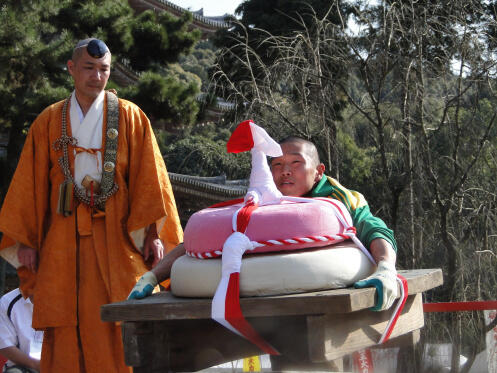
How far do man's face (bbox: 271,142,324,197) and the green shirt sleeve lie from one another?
0.07m

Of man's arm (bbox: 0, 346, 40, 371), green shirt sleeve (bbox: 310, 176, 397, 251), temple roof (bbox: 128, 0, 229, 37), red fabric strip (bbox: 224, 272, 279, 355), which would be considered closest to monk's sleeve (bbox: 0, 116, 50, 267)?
man's arm (bbox: 0, 346, 40, 371)

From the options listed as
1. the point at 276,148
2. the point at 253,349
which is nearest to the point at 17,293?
the point at 253,349

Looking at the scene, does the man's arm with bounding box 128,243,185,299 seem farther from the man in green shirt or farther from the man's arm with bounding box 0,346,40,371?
the man's arm with bounding box 0,346,40,371

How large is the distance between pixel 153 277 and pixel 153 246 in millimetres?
837

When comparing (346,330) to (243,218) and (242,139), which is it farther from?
(242,139)

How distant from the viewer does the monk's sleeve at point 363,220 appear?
205cm

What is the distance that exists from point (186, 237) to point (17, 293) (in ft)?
7.06

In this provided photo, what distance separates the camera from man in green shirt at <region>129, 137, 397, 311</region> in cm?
200

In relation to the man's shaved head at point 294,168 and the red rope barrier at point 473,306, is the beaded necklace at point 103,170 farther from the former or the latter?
the red rope barrier at point 473,306

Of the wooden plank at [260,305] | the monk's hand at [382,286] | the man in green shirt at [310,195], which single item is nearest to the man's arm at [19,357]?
the man in green shirt at [310,195]

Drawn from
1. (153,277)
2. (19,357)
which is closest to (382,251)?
(153,277)

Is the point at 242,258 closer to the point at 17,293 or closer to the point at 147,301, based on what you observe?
the point at 147,301

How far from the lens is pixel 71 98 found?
10.2 ft

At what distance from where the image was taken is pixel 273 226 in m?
1.78
